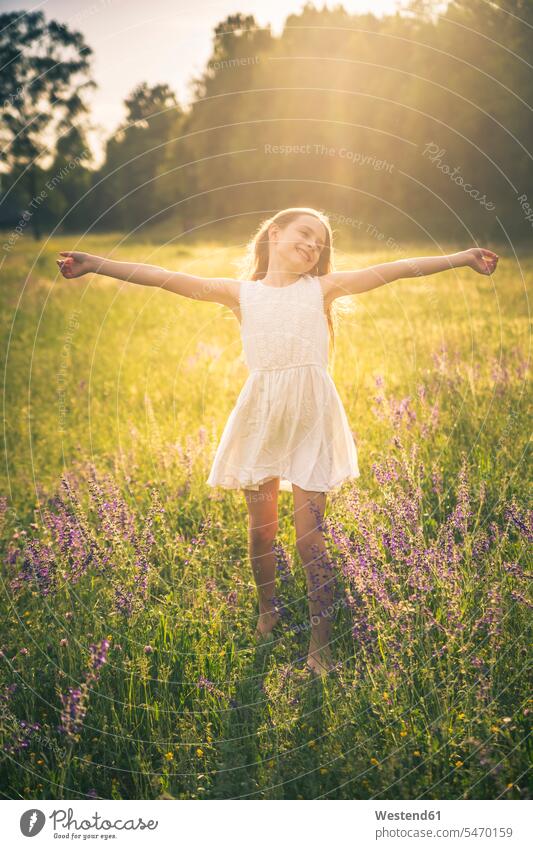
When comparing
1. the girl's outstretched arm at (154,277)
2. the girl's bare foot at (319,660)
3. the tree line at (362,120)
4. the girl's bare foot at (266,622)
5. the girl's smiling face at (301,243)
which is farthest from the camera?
the tree line at (362,120)

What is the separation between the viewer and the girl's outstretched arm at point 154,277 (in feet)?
11.2

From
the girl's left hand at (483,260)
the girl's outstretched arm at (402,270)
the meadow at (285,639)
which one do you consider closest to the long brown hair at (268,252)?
the girl's outstretched arm at (402,270)

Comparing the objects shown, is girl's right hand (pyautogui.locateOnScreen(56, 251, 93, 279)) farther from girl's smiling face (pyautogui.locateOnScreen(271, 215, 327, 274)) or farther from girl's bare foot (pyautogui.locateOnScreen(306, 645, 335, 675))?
girl's bare foot (pyautogui.locateOnScreen(306, 645, 335, 675))

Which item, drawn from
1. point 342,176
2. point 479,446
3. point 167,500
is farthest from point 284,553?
point 342,176

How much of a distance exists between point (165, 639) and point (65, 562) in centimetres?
68

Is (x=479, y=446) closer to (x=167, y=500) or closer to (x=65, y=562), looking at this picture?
(x=167, y=500)

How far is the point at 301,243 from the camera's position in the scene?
354cm

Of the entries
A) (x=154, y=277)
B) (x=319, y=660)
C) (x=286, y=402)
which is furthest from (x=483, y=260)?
(x=319, y=660)

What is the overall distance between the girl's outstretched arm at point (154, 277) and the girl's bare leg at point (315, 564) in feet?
3.61

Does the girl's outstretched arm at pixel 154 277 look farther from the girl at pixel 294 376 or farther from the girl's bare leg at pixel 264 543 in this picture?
the girl's bare leg at pixel 264 543

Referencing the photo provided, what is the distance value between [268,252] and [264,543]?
1655 mm

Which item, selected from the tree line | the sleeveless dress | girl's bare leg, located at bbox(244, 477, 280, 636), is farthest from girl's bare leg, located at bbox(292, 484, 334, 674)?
the tree line
